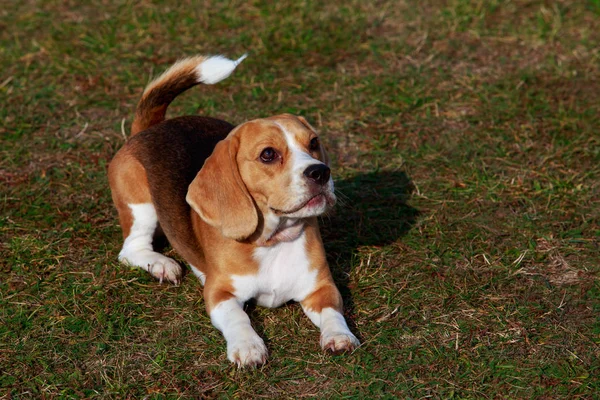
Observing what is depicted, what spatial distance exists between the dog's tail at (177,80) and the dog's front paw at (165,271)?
120cm

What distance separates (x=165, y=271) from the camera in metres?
5.41

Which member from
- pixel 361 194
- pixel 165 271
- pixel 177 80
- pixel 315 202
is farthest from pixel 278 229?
pixel 361 194

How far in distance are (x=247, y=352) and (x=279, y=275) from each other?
1.89ft

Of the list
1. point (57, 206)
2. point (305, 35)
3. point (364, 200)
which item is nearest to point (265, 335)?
point (364, 200)

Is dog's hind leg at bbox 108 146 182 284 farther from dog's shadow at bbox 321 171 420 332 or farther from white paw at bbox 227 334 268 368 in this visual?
white paw at bbox 227 334 268 368

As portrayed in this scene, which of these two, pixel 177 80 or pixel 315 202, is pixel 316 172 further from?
pixel 177 80

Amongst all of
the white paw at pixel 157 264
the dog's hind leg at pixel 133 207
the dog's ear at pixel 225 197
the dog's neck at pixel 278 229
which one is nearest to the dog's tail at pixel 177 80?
the dog's hind leg at pixel 133 207

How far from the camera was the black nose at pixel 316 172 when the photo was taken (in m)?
4.44

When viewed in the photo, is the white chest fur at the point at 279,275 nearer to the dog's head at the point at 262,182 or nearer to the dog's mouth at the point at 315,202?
the dog's head at the point at 262,182

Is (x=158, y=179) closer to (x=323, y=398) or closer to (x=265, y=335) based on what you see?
(x=265, y=335)

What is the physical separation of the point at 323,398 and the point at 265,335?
701mm

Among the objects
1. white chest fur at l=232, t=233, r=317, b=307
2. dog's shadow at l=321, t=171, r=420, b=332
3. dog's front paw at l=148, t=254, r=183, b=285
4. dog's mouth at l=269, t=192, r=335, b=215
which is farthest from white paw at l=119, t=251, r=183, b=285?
dog's mouth at l=269, t=192, r=335, b=215

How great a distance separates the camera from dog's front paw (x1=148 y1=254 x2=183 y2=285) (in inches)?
212

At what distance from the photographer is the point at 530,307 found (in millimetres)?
5004
